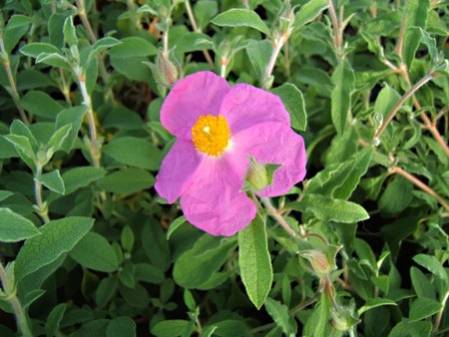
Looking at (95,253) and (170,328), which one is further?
(95,253)

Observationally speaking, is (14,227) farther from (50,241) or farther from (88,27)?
(88,27)

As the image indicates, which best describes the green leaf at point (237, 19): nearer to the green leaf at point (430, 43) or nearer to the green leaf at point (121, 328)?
the green leaf at point (430, 43)

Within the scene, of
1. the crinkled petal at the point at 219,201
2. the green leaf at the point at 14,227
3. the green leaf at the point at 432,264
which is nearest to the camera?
the green leaf at the point at 14,227

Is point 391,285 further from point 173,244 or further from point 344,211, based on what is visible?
point 173,244

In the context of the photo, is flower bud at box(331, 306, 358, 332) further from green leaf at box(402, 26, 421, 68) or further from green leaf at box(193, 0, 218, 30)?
green leaf at box(193, 0, 218, 30)

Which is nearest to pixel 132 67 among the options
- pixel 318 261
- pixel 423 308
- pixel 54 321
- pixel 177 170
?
pixel 177 170

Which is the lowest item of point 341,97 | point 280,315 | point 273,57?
point 280,315

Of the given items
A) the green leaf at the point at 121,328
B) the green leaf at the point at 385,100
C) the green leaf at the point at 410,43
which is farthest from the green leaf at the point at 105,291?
the green leaf at the point at 410,43

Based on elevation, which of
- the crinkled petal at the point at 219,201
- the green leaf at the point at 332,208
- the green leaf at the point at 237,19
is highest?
the green leaf at the point at 237,19
